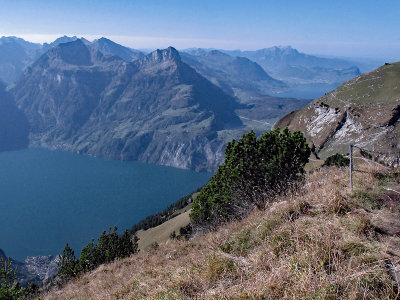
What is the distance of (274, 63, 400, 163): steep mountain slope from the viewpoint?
3548 inches

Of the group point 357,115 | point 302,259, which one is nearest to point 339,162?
point 302,259

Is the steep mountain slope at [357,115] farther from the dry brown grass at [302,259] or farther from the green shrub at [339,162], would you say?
the dry brown grass at [302,259]

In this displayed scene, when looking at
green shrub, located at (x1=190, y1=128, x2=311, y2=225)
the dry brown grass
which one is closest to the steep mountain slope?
green shrub, located at (x1=190, y1=128, x2=311, y2=225)

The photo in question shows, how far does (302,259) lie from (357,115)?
114 m

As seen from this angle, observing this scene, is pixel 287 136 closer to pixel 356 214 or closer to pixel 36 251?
pixel 356 214

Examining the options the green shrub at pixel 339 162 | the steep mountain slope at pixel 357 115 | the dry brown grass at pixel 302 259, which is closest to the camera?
the dry brown grass at pixel 302 259

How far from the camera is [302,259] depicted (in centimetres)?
581

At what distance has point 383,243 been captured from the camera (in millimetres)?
6133

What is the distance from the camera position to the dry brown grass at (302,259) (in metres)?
5.05

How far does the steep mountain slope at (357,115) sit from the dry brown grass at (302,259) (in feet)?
274

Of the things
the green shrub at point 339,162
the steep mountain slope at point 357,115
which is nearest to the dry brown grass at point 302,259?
the green shrub at point 339,162

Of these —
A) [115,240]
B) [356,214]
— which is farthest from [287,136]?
[115,240]

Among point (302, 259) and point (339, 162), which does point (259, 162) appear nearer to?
point (339, 162)

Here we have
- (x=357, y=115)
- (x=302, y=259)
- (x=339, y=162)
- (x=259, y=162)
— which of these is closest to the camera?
(x=302, y=259)
